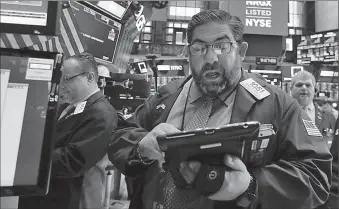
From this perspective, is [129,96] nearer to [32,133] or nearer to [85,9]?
[85,9]

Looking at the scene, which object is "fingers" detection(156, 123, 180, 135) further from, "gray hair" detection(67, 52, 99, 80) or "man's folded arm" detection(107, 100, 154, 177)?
"gray hair" detection(67, 52, 99, 80)

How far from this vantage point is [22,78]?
75 centimetres

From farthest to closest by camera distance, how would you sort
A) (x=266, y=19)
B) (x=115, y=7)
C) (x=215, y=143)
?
(x=266, y=19)
(x=115, y=7)
(x=215, y=143)

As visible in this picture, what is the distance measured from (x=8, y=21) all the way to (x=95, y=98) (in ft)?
4.82

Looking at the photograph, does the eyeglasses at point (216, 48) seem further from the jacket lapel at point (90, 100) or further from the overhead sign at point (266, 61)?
the overhead sign at point (266, 61)

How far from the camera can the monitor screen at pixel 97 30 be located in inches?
94.0

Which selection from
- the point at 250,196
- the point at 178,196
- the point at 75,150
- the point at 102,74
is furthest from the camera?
the point at 102,74

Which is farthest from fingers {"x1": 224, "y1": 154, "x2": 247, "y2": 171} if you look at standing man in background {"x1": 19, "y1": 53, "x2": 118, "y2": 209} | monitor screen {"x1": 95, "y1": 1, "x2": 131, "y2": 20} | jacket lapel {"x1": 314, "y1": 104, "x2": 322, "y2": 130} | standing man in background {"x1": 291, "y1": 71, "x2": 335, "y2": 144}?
jacket lapel {"x1": 314, "y1": 104, "x2": 322, "y2": 130}

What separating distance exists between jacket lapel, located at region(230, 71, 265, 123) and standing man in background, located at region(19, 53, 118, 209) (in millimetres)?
1066

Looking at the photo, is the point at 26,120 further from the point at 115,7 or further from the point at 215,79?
the point at 115,7

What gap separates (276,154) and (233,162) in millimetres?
359

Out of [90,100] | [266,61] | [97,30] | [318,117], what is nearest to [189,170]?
[90,100]

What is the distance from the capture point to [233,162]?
920 mm

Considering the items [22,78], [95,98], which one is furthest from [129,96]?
[22,78]
